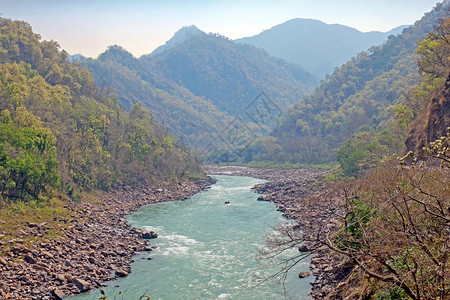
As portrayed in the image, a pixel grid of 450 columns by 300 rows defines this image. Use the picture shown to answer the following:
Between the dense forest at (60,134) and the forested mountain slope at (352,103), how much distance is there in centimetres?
3157

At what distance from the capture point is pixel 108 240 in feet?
87.6

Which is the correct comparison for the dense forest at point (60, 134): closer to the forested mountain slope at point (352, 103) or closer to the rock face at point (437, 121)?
the rock face at point (437, 121)

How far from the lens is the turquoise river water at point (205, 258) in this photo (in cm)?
1897

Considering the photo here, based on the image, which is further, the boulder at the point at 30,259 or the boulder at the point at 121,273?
the boulder at the point at 121,273

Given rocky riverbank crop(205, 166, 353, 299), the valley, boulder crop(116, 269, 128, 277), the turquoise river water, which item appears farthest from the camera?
boulder crop(116, 269, 128, 277)

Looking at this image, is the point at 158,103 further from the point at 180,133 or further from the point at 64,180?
the point at 64,180

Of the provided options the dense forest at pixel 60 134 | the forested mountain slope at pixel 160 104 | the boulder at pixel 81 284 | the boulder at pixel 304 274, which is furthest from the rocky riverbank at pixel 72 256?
the forested mountain slope at pixel 160 104

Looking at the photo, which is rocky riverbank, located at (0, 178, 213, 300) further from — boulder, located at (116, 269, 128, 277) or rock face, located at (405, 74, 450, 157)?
rock face, located at (405, 74, 450, 157)

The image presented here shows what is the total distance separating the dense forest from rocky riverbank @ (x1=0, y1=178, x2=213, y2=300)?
491 centimetres

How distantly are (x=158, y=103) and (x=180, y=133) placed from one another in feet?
64.8

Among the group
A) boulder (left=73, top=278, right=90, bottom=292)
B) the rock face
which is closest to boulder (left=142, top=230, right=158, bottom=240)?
boulder (left=73, top=278, right=90, bottom=292)

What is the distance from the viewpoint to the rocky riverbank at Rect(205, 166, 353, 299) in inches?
720

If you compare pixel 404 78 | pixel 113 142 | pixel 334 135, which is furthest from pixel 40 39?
pixel 404 78

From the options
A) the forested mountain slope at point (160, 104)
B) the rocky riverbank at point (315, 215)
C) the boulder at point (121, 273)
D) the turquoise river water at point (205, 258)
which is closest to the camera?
the rocky riverbank at point (315, 215)
